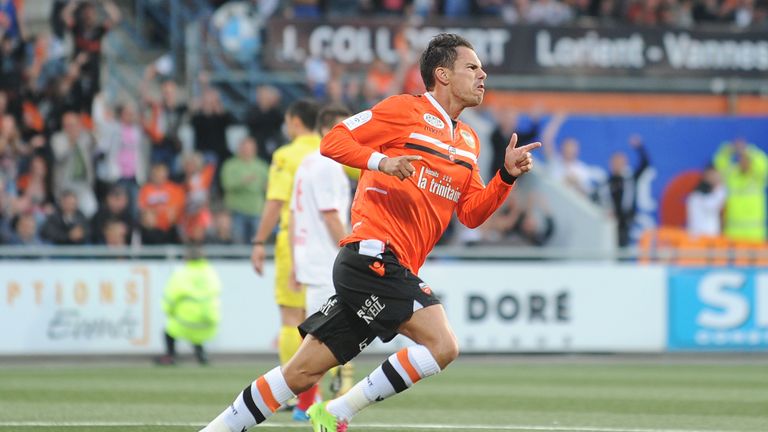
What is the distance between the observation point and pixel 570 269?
1905cm

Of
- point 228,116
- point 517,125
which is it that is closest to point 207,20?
point 228,116

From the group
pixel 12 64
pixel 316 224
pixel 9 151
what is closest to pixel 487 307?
pixel 9 151

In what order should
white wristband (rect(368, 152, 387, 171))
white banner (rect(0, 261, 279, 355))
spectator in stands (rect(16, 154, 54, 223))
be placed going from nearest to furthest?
white wristband (rect(368, 152, 387, 171))
white banner (rect(0, 261, 279, 355))
spectator in stands (rect(16, 154, 54, 223))

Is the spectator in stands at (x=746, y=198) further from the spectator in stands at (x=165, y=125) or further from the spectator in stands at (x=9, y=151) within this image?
the spectator in stands at (x=9, y=151)

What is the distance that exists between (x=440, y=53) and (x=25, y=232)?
1171 cm

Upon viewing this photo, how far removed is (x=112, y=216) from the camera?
1897 centimetres

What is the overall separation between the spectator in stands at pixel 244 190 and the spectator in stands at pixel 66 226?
2.16 metres

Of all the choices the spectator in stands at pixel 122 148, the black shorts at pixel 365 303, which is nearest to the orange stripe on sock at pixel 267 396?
the black shorts at pixel 365 303

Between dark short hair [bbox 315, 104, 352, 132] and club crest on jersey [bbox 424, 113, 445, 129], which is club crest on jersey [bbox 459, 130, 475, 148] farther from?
dark short hair [bbox 315, 104, 352, 132]

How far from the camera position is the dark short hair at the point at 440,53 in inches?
314

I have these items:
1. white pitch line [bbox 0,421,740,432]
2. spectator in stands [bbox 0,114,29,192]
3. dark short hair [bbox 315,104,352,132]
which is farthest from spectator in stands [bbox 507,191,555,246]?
white pitch line [bbox 0,421,740,432]

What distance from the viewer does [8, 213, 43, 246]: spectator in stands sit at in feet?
61.0

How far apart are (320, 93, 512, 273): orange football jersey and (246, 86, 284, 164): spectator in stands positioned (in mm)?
12479

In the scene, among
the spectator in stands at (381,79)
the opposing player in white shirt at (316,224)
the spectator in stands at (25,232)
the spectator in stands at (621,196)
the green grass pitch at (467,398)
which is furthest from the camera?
the spectator in stands at (621,196)
